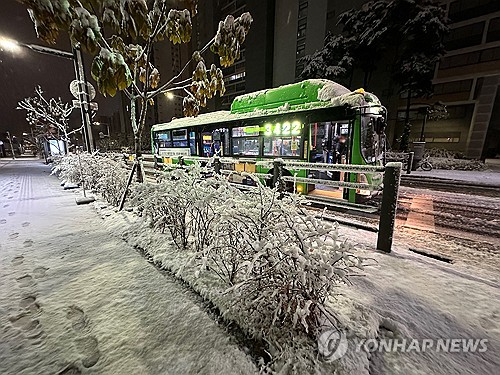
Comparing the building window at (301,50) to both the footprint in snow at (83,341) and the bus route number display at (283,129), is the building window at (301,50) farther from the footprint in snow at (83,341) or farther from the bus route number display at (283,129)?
the footprint in snow at (83,341)

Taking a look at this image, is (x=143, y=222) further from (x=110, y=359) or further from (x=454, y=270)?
(x=454, y=270)

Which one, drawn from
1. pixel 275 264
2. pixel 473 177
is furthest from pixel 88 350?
pixel 473 177

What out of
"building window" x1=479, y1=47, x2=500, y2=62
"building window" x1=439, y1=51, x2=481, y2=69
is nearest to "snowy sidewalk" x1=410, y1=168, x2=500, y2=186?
"building window" x1=479, y1=47, x2=500, y2=62

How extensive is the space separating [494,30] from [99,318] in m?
33.7

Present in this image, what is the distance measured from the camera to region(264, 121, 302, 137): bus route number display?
712cm

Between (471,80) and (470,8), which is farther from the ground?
(470,8)

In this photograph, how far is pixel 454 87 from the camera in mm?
22609

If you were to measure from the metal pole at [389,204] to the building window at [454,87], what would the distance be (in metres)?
28.4

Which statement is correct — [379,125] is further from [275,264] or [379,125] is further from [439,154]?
[439,154]

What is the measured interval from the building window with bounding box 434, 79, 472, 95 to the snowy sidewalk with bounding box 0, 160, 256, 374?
31.6m

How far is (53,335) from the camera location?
6.36 ft

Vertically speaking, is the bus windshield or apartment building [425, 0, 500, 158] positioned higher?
apartment building [425, 0, 500, 158]

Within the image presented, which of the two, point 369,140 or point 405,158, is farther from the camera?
point 405,158

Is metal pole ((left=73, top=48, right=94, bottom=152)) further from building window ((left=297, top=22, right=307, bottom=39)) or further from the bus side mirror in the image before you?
building window ((left=297, top=22, right=307, bottom=39))
